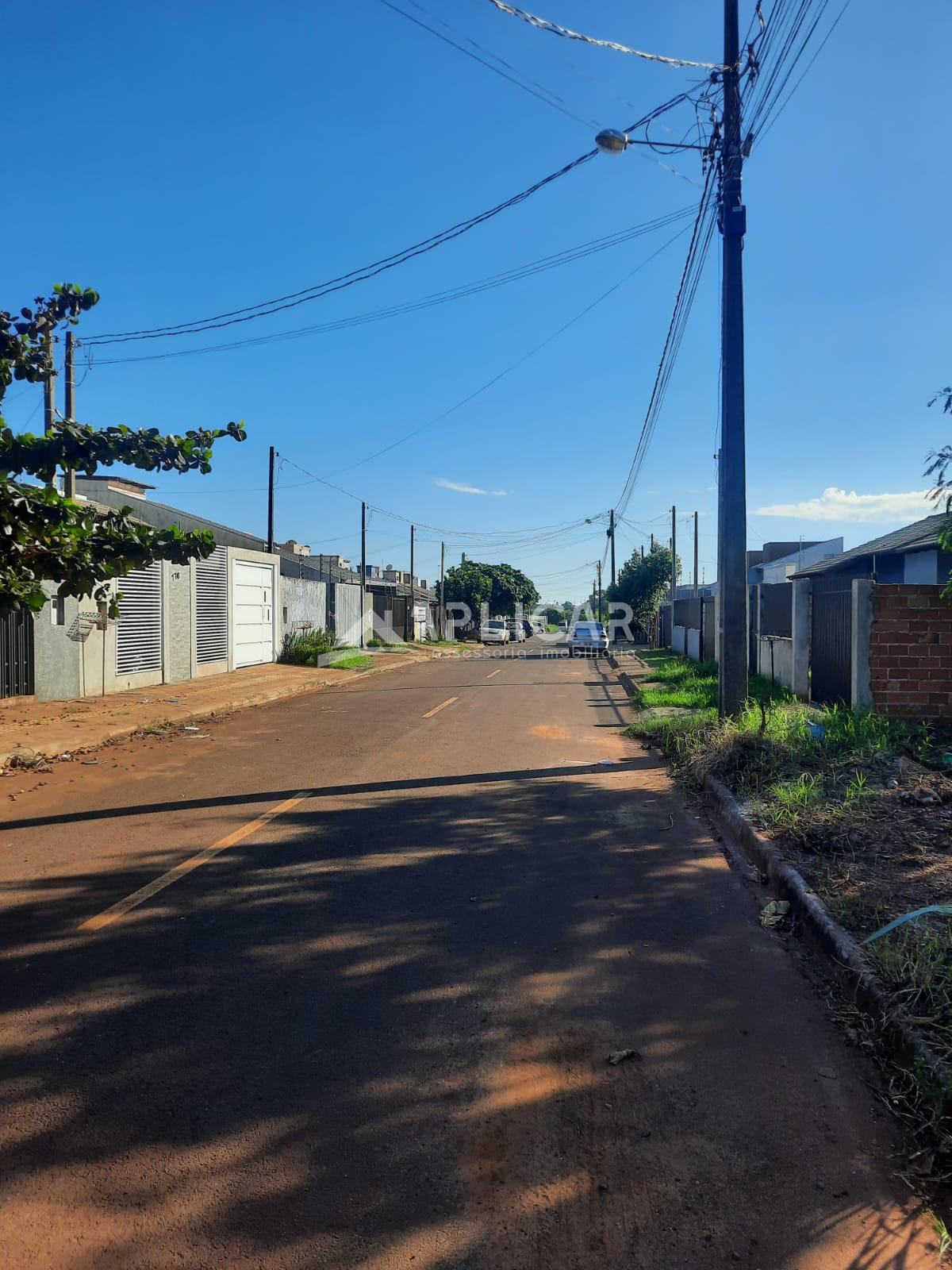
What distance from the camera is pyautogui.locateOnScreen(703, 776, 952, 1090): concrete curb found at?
3086mm

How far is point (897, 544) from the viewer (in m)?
19.4

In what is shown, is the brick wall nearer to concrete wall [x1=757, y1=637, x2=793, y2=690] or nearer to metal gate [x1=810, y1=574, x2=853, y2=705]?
metal gate [x1=810, y1=574, x2=853, y2=705]

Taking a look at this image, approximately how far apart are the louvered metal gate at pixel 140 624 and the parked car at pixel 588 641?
21113 mm

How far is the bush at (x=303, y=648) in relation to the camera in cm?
2614

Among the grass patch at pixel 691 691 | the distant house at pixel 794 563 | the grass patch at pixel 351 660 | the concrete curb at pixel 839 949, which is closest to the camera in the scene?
the concrete curb at pixel 839 949

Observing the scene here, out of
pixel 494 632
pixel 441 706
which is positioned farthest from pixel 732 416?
pixel 494 632

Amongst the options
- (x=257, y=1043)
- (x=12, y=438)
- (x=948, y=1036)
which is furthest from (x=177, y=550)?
(x=948, y=1036)

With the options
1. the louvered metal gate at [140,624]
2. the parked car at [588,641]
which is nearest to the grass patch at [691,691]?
the louvered metal gate at [140,624]

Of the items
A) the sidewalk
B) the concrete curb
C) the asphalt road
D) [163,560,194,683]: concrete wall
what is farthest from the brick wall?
[163,560,194,683]: concrete wall

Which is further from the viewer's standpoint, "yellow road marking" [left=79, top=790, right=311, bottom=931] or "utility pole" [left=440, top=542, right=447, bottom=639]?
"utility pole" [left=440, top=542, right=447, bottom=639]

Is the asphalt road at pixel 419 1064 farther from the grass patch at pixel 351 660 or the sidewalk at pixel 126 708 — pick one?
the grass patch at pixel 351 660

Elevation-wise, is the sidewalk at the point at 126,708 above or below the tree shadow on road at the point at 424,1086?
above

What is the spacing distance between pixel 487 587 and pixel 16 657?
4953cm

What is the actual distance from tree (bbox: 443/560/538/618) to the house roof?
37.2 meters
